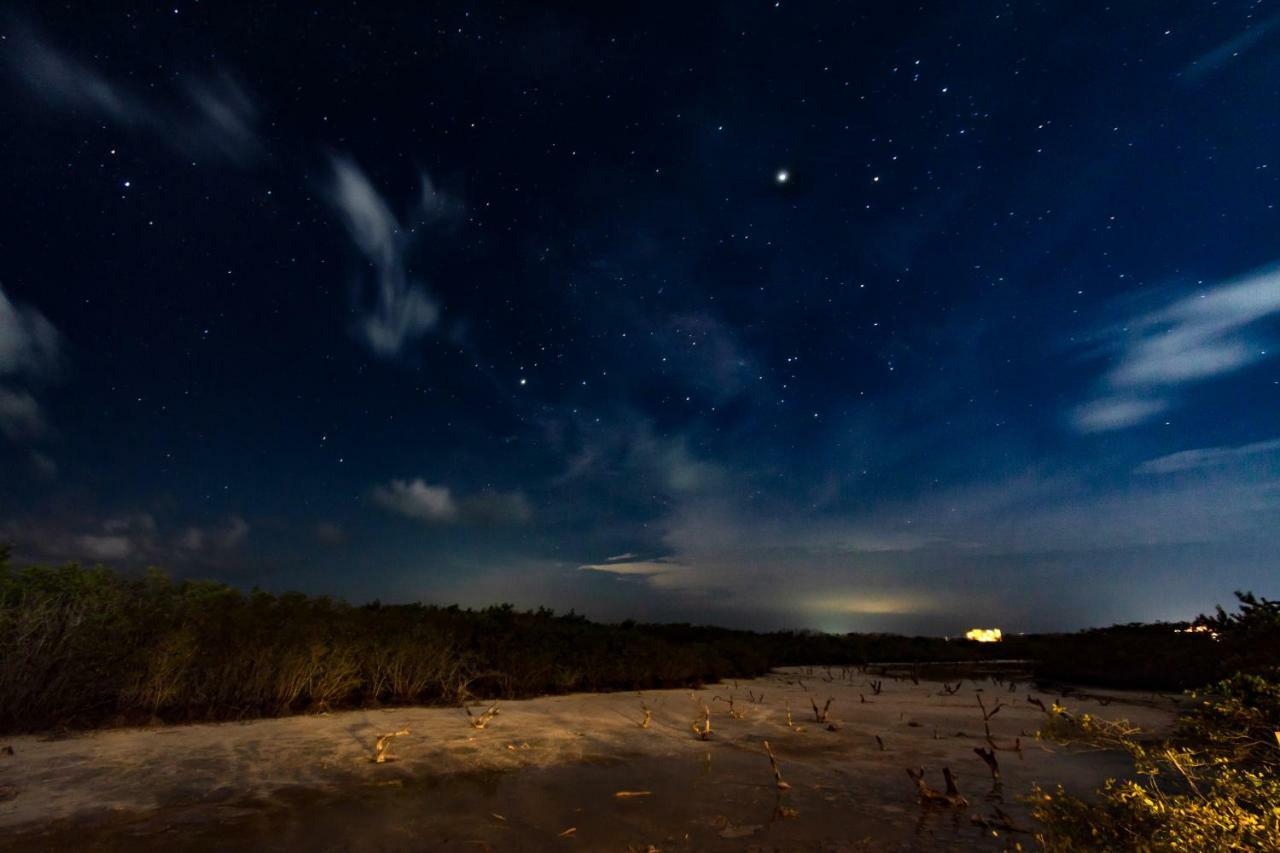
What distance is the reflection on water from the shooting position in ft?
24.8

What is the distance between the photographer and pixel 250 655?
15734 mm

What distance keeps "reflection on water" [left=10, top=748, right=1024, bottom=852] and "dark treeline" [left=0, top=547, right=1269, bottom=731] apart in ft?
16.3

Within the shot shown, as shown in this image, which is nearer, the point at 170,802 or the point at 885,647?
the point at 170,802

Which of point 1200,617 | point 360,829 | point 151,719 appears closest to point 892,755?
point 1200,617

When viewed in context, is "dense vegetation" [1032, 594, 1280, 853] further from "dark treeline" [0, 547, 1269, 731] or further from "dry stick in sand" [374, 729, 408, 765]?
"dry stick in sand" [374, 729, 408, 765]

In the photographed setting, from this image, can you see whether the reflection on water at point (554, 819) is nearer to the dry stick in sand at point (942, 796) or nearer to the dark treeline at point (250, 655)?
the dry stick in sand at point (942, 796)

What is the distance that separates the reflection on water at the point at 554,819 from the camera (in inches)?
297

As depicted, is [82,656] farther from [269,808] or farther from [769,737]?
[769,737]

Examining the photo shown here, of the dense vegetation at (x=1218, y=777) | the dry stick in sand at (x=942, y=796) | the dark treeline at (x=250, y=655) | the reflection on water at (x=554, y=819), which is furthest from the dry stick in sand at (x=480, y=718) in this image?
the dense vegetation at (x=1218, y=777)

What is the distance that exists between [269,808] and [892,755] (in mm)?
12127

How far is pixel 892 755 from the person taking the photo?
13328 millimetres

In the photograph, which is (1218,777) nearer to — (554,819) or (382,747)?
(554,819)

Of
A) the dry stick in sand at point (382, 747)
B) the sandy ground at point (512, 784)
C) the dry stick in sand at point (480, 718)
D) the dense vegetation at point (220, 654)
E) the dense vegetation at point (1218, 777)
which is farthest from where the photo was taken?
the dry stick in sand at point (480, 718)

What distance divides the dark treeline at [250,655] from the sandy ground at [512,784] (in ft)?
3.75
